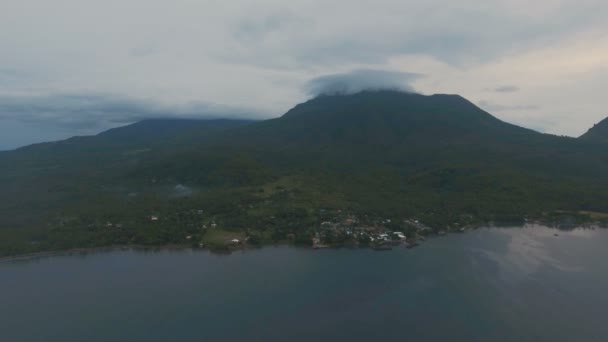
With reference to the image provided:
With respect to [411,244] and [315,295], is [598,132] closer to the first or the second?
[411,244]

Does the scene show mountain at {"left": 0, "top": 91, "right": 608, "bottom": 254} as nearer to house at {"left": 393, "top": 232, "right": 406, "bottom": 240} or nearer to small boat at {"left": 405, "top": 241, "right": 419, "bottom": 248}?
house at {"left": 393, "top": 232, "right": 406, "bottom": 240}

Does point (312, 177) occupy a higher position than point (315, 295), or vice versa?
point (312, 177)

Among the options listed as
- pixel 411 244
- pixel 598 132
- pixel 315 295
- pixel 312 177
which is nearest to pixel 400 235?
pixel 411 244

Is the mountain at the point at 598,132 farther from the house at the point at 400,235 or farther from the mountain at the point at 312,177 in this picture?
the house at the point at 400,235

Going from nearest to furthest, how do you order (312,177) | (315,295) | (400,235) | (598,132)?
1. (315,295)
2. (400,235)
3. (312,177)
4. (598,132)

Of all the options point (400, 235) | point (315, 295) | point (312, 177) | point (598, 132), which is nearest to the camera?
point (315, 295)

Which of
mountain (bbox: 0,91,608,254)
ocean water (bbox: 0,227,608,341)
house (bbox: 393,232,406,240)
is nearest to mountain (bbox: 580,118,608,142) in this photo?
mountain (bbox: 0,91,608,254)

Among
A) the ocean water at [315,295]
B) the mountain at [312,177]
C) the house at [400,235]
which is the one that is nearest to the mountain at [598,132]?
the mountain at [312,177]
